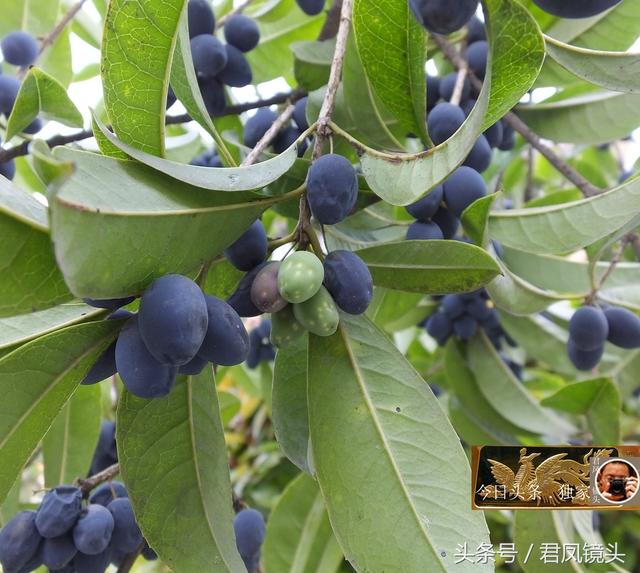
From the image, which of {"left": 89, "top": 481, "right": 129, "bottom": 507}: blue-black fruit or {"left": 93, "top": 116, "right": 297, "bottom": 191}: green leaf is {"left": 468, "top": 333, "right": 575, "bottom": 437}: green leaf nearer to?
{"left": 89, "top": 481, "right": 129, "bottom": 507}: blue-black fruit

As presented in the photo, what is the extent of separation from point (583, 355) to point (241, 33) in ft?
2.89

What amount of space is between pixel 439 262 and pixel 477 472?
0.38 meters

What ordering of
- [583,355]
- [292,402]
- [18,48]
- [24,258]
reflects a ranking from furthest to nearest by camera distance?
[18,48]
[583,355]
[292,402]
[24,258]

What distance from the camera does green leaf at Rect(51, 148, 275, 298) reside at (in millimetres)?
485

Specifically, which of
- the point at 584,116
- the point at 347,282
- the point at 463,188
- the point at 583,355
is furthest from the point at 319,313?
the point at 584,116

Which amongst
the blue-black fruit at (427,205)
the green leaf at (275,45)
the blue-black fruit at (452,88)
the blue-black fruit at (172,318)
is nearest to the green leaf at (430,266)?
the blue-black fruit at (427,205)

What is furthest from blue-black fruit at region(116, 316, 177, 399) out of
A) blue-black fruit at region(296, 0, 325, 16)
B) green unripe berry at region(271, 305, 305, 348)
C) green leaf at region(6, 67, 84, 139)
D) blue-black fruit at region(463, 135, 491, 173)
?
blue-black fruit at region(296, 0, 325, 16)

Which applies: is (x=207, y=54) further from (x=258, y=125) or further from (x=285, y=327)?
(x=285, y=327)

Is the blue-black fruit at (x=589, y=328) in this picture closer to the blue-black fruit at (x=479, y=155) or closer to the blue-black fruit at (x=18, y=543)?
the blue-black fruit at (x=479, y=155)

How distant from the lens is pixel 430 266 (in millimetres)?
777

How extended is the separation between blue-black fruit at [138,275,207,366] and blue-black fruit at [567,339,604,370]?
0.85 meters

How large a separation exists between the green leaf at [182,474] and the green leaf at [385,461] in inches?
6.4

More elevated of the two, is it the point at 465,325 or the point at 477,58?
the point at 477,58

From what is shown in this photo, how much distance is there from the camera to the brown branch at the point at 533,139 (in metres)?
1.14
